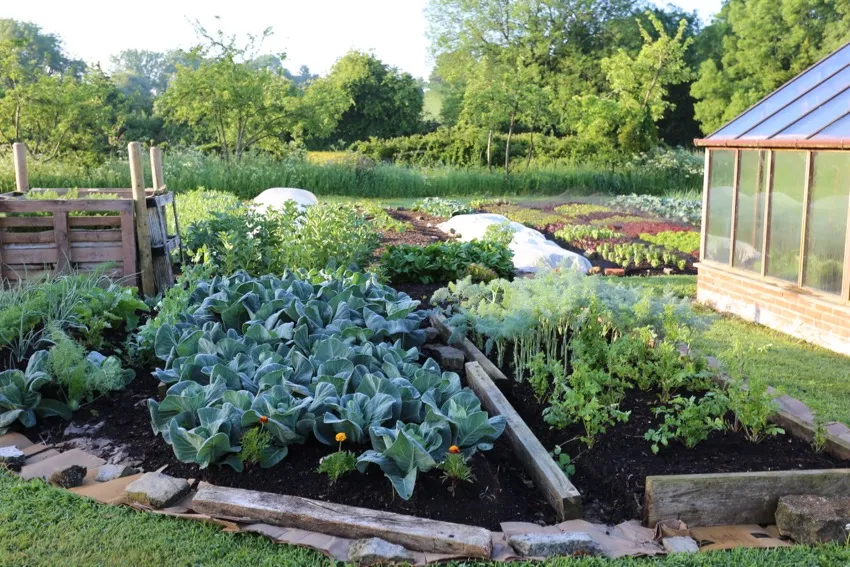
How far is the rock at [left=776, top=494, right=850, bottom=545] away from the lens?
10.2ft

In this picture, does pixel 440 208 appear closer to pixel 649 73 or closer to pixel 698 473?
pixel 649 73

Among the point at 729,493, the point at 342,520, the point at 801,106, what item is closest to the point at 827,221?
the point at 801,106

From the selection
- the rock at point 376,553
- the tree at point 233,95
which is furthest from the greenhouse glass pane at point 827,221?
the tree at point 233,95

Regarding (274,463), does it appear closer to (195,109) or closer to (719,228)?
(719,228)

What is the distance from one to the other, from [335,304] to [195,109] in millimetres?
16653

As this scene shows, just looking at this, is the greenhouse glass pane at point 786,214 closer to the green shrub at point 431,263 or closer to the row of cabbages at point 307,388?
the green shrub at point 431,263

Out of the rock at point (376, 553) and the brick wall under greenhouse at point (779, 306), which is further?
the brick wall under greenhouse at point (779, 306)

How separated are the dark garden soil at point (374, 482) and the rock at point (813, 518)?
972mm

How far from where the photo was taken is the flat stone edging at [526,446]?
129 inches

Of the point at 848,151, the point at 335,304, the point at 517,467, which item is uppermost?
the point at 848,151

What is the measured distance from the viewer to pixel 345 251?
7.01 metres

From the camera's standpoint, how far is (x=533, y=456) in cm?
363

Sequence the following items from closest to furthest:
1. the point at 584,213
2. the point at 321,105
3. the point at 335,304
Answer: the point at 335,304 → the point at 584,213 → the point at 321,105

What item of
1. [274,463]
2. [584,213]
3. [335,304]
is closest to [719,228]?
[335,304]
